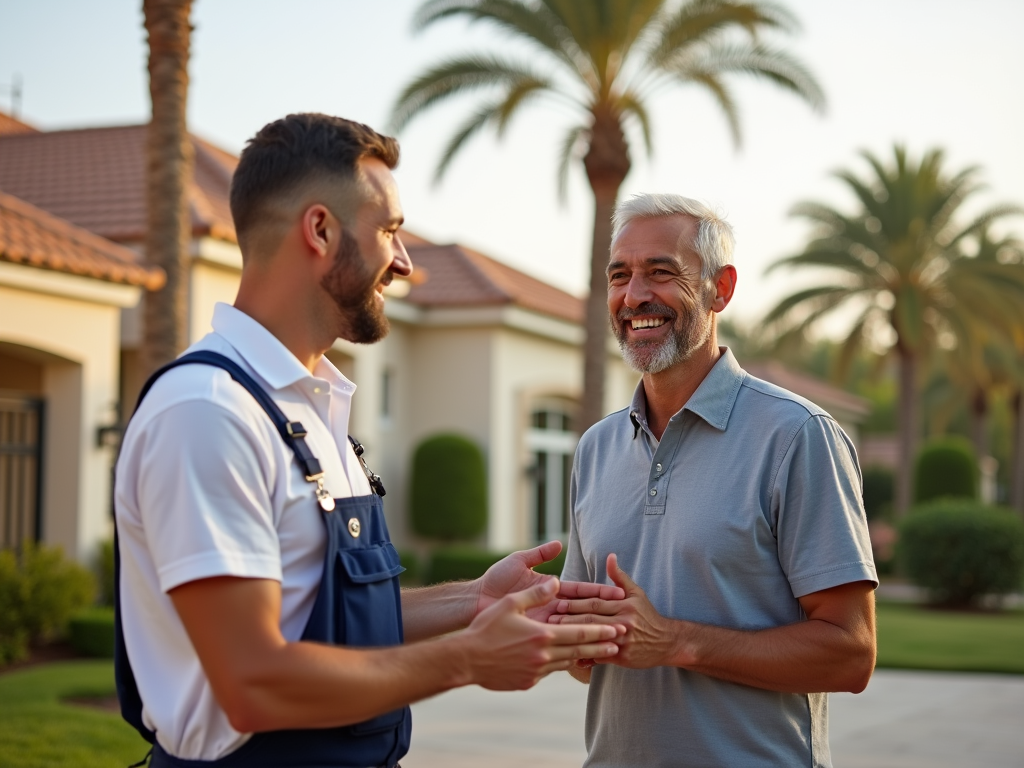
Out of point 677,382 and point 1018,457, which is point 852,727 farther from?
point 1018,457

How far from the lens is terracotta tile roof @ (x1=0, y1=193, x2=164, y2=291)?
1220 cm

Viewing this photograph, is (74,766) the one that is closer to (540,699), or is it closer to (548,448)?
(540,699)

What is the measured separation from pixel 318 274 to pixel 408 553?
→ 17195 millimetres

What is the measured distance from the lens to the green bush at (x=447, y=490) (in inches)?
810

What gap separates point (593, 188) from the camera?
17109 mm

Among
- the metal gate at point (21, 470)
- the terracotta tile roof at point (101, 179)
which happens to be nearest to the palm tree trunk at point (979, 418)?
the terracotta tile roof at point (101, 179)

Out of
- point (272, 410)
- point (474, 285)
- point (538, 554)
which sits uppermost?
point (474, 285)

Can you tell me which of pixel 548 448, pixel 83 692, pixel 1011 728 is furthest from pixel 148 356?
pixel 548 448

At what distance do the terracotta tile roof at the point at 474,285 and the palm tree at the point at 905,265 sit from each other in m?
5.60

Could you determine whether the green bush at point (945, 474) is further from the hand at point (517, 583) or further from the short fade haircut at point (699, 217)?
the hand at point (517, 583)

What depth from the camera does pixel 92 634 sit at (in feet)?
37.6

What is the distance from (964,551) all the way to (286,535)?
820 inches

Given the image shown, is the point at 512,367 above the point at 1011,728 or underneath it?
above

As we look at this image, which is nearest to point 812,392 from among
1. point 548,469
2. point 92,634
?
point 548,469
